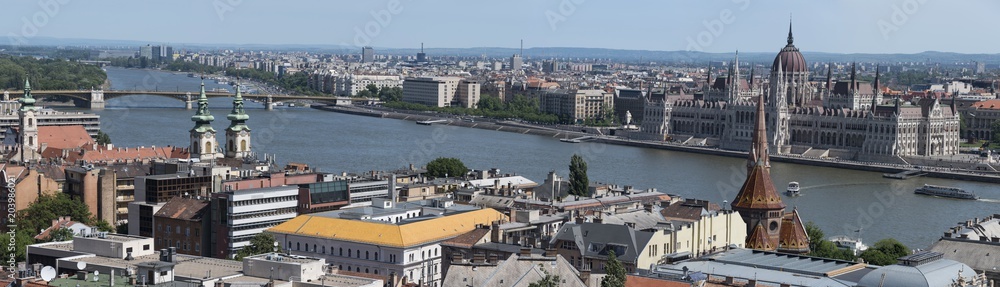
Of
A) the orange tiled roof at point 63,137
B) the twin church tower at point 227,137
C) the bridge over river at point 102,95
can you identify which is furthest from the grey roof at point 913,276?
the bridge over river at point 102,95

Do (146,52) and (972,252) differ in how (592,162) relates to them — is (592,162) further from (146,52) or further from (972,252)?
(146,52)

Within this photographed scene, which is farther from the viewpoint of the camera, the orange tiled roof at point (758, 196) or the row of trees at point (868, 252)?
the orange tiled roof at point (758, 196)

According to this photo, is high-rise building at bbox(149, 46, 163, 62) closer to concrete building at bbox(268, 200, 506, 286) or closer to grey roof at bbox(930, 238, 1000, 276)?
concrete building at bbox(268, 200, 506, 286)

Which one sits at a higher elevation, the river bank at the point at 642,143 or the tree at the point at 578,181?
the tree at the point at 578,181

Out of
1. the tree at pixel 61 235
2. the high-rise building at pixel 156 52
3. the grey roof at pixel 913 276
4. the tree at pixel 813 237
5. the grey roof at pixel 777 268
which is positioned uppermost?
the grey roof at pixel 913 276

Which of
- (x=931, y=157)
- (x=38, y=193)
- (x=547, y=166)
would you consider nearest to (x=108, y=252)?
(x=38, y=193)

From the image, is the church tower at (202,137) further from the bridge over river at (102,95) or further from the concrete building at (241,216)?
the bridge over river at (102,95)

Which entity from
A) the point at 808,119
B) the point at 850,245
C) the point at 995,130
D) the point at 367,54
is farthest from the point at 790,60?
the point at 367,54
